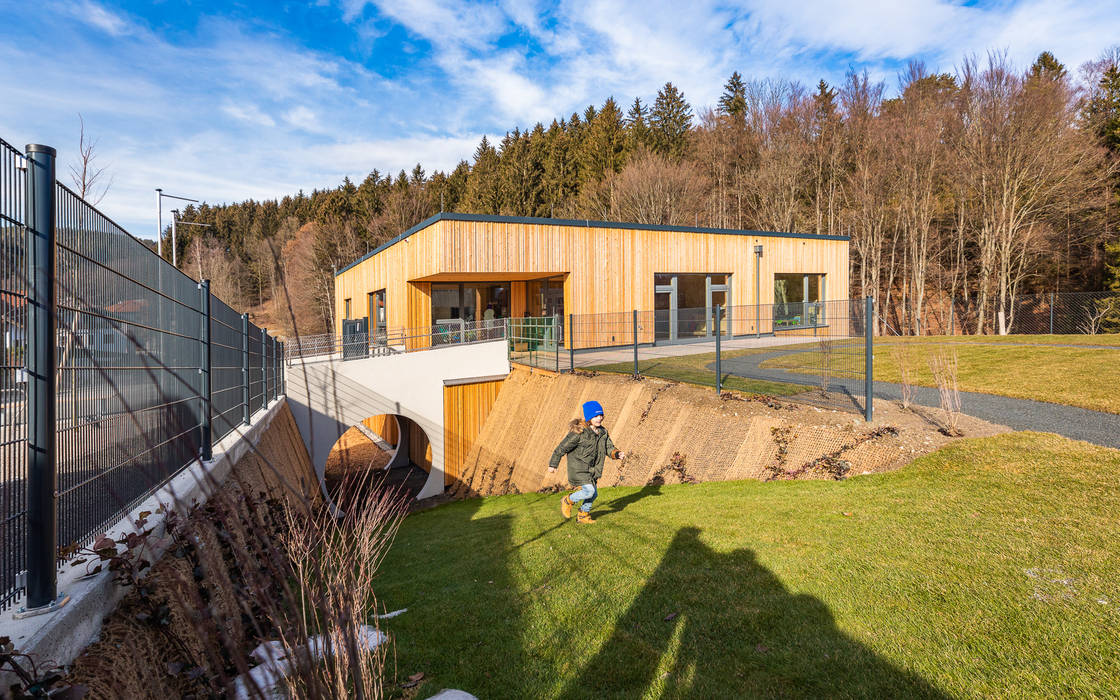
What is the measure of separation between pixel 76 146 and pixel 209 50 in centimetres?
1519

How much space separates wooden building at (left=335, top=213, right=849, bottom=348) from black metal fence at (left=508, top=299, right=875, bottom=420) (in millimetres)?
503

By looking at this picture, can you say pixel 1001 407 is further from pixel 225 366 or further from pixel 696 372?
pixel 225 366

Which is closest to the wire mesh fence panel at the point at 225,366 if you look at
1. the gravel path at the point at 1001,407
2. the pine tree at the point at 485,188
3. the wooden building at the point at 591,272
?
the gravel path at the point at 1001,407

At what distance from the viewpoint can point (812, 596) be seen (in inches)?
160

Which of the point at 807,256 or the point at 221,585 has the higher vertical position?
the point at 807,256

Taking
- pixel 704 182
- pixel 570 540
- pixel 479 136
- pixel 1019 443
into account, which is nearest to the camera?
pixel 570 540

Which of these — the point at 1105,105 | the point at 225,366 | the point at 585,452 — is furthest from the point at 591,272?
the point at 1105,105

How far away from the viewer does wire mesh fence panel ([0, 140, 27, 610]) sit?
2.21 m

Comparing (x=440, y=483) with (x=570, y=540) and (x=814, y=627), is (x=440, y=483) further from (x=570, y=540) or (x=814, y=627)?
(x=814, y=627)

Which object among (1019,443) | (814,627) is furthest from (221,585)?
(1019,443)

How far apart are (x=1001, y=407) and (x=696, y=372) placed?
5.16 metres

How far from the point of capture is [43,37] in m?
5.35

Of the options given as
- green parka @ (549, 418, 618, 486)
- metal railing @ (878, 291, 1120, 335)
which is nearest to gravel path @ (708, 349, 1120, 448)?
green parka @ (549, 418, 618, 486)

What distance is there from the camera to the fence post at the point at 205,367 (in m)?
5.02
